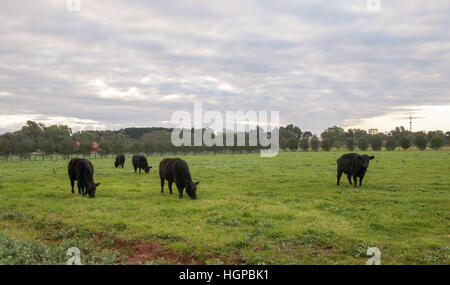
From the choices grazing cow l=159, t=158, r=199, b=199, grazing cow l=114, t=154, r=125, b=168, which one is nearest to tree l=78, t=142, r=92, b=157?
grazing cow l=114, t=154, r=125, b=168

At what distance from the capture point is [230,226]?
30.6ft

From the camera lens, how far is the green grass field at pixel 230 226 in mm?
7082

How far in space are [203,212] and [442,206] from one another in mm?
9601

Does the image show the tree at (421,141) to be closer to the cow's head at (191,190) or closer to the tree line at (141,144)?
the tree line at (141,144)

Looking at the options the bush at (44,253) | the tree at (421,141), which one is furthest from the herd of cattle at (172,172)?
the tree at (421,141)

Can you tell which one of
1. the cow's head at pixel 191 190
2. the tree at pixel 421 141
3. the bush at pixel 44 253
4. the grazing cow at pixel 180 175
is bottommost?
the bush at pixel 44 253

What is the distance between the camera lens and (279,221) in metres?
9.77

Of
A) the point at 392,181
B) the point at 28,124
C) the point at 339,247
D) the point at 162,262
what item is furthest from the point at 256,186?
the point at 28,124

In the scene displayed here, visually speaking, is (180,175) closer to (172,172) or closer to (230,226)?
(172,172)

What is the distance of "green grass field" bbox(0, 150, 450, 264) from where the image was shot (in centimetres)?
708

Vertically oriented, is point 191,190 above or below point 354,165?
below

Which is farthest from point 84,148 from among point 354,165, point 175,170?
point 354,165
